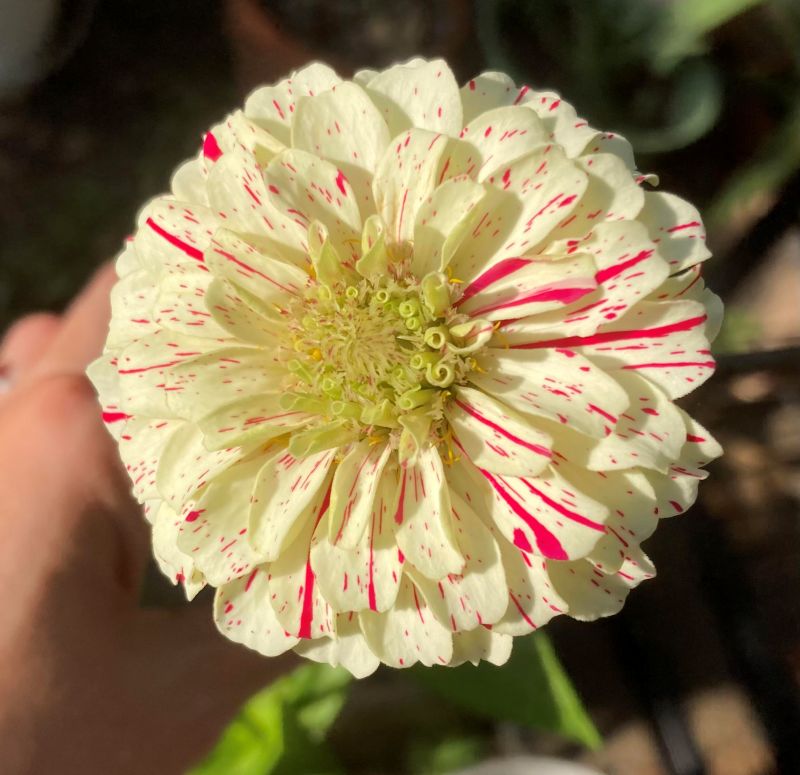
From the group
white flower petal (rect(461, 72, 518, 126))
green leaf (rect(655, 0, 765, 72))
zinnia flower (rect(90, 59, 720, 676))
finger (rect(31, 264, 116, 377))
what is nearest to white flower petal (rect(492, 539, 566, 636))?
zinnia flower (rect(90, 59, 720, 676))

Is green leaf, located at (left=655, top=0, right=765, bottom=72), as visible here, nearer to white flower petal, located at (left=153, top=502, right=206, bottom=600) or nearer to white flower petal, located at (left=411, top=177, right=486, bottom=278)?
white flower petal, located at (left=411, top=177, right=486, bottom=278)

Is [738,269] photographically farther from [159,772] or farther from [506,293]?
[159,772]

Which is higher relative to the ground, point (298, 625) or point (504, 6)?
point (504, 6)

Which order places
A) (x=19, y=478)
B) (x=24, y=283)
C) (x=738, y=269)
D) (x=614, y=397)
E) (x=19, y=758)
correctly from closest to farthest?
(x=614, y=397)
(x=19, y=758)
(x=19, y=478)
(x=738, y=269)
(x=24, y=283)

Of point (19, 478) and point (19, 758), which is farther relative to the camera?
point (19, 478)

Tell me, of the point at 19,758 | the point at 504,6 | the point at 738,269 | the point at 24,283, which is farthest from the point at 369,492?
the point at 24,283

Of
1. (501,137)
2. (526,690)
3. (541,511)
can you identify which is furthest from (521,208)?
(526,690)
